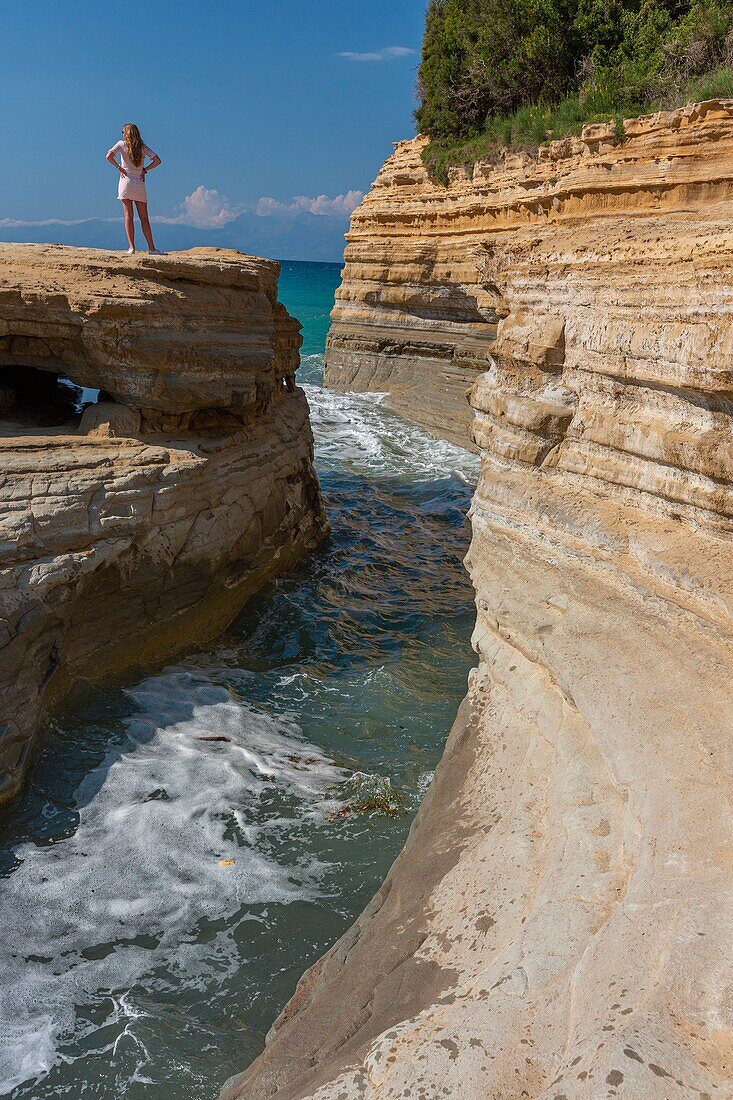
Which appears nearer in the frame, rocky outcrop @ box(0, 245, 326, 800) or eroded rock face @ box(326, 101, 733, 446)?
eroded rock face @ box(326, 101, 733, 446)

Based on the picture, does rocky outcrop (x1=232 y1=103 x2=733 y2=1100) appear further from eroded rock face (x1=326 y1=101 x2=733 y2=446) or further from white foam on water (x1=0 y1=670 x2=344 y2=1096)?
white foam on water (x1=0 y1=670 x2=344 y2=1096)

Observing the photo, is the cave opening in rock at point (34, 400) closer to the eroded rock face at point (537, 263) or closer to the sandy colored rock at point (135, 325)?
the sandy colored rock at point (135, 325)

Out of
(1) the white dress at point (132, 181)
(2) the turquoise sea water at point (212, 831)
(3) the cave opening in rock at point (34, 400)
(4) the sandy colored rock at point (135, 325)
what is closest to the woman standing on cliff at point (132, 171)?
(1) the white dress at point (132, 181)

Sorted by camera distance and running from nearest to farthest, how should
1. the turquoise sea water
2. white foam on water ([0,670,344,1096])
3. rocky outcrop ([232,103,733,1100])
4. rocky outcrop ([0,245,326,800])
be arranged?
rocky outcrop ([232,103,733,1100]) → the turquoise sea water → white foam on water ([0,670,344,1096]) → rocky outcrop ([0,245,326,800])

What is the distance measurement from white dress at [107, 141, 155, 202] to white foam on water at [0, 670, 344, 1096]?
483 centimetres

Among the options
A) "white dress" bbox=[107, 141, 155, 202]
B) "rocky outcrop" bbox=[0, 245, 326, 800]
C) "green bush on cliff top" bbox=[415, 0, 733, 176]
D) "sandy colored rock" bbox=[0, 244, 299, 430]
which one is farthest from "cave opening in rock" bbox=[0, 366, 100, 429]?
"green bush on cliff top" bbox=[415, 0, 733, 176]

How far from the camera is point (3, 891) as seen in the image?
448cm

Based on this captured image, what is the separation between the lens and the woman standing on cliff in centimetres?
769

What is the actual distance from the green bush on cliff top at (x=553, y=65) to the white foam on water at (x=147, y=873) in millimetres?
12306

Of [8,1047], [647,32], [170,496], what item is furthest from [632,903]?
[647,32]

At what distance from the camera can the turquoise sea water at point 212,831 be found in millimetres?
3762

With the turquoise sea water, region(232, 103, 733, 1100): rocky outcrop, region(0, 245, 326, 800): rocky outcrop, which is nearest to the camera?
region(232, 103, 733, 1100): rocky outcrop

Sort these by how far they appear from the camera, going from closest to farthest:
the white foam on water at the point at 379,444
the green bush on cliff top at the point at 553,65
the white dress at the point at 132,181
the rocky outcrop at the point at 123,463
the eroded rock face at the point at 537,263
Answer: the eroded rock face at the point at 537,263 < the rocky outcrop at the point at 123,463 < the white dress at the point at 132,181 < the white foam on water at the point at 379,444 < the green bush on cliff top at the point at 553,65

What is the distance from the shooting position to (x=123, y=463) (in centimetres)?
654
